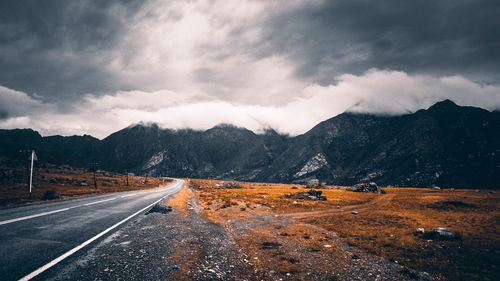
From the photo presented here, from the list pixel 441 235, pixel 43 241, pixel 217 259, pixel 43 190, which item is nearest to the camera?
pixel 43 241

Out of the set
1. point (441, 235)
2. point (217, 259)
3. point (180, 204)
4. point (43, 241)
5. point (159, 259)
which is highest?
point (43, 241)

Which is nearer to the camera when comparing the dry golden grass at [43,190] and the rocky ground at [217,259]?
the rocky ground at [217,259]

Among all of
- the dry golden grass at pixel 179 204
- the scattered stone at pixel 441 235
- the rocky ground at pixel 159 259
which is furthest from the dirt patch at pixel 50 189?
the scattered stone at pixel 441 235

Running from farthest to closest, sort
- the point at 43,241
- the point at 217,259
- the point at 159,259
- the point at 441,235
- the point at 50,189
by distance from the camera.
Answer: the point at 50,189 → the point at 441,235 → the point at 217,259 → the point at 43,241 → the point at 159,259

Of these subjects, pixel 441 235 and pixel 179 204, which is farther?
pixel 179 204

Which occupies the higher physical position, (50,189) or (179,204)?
(50,189)

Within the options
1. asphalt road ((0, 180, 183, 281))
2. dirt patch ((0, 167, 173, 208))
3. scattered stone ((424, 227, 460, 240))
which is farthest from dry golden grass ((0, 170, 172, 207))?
scattered stone ((424, 227, 460, 240))

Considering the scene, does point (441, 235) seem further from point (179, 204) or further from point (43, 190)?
point (43, 190)

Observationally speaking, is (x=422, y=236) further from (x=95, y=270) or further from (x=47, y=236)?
(x=47, y=236)

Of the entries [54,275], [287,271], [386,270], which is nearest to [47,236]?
[54,275]

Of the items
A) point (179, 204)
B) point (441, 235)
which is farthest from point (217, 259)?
point (179, 204)

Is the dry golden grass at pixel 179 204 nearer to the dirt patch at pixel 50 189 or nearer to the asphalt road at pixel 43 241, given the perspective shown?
the asphalt road at pixel 43 241

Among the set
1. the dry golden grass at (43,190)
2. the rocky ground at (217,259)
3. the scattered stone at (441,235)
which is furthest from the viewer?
the dry golden grass at (43,190)

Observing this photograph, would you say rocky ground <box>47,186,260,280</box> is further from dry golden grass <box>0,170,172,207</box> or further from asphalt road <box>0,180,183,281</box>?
dry golden grass <box>0,170,172,207</box>
